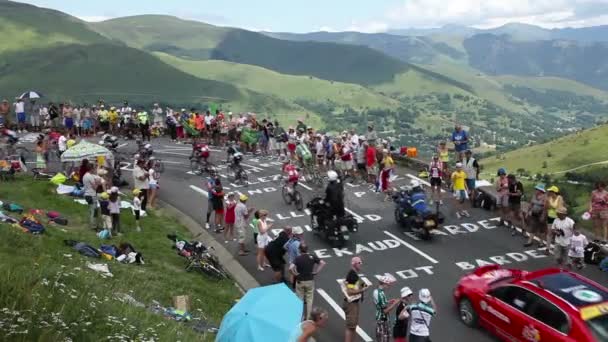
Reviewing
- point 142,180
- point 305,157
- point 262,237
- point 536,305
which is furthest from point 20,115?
point 536,305

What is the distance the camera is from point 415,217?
19000mm

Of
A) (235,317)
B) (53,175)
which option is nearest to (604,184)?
(235,317)

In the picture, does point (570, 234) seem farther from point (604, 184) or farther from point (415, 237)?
point (415, 237)

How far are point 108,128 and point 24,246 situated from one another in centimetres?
2243

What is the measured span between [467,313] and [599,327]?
131 inches

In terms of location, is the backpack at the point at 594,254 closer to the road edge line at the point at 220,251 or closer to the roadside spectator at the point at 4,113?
the road edge line at the point at 220,251

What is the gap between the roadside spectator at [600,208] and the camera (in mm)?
17391

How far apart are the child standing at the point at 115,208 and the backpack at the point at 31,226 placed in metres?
2.10

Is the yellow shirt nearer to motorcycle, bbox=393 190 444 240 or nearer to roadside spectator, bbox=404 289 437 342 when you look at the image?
motorcycle, bbox=393 190 444 240

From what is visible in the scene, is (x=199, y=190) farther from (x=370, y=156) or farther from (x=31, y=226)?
(x=31, y=226)

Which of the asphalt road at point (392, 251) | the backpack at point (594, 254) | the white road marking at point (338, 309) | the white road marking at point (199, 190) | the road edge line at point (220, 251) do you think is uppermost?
the backpack at point (594, 254)

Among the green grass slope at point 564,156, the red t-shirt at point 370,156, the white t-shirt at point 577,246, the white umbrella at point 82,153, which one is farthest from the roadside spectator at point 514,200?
the green grass slope at point 564,156

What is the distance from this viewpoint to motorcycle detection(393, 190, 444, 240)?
61.1ft

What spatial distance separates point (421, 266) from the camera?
16.8 metres
